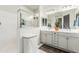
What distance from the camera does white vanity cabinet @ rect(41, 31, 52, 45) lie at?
226 centimetres

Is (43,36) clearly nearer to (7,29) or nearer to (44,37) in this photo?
(44,37)

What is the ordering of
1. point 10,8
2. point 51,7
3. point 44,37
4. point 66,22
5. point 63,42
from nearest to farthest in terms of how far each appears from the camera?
point 10,8 → point 51,7 → point 66,22 → point 63,42 → point 44,37

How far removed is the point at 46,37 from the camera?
7.64 ft

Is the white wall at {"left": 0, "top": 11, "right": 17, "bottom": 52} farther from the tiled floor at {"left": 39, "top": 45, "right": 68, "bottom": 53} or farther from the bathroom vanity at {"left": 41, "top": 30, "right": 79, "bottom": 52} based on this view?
the bathroom vanity at {"left": 41, "top": 30, "right": 79, "bottom": 52}

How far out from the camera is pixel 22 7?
1723mm

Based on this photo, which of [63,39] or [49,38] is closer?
[63,39]

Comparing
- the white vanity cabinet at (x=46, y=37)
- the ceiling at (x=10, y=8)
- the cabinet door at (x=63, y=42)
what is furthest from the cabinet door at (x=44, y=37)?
the ceiling at (x=10, y=8)

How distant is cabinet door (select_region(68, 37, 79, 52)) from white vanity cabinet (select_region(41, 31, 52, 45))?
518mm

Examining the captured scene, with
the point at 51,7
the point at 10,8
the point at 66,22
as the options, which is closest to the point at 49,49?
the point at 66,22

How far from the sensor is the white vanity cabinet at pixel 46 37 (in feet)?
7.42

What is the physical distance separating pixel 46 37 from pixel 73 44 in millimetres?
722

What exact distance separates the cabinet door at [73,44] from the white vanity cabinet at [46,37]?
0.52 m

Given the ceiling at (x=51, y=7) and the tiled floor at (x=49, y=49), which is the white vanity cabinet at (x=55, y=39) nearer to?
the tiled floor at (x=49, y=49)

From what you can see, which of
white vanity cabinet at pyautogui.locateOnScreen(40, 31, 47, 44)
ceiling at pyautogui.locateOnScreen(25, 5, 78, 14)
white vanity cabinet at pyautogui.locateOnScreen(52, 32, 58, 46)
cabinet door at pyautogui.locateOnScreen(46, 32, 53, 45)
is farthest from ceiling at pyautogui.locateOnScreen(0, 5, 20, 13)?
white vanity cabinet at pyautogui.locateOnScreen(52, 32, 58, 46)
